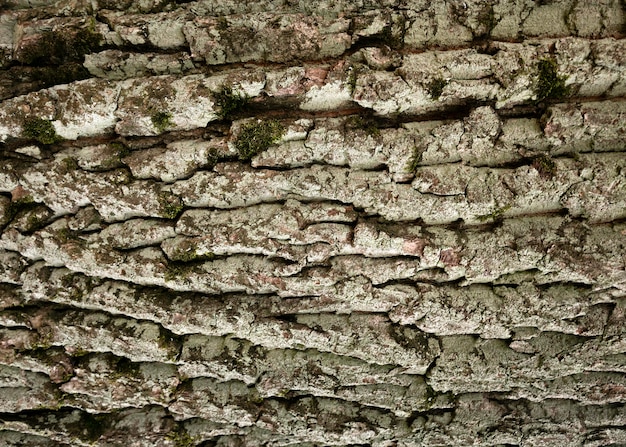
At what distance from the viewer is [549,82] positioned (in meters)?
4.13

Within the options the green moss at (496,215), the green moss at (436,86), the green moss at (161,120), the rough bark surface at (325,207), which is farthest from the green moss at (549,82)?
the green moss at (161,120)

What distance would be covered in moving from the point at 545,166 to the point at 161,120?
3.71 meters

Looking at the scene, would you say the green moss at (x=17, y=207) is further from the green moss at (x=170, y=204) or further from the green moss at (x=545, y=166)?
the green moss at (x=545, y=166)

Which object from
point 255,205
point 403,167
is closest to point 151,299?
point 255,205

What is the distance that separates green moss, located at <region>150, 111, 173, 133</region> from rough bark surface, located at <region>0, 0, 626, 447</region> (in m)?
0.03

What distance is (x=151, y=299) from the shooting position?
475cm

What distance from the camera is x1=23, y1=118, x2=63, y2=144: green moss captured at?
4426 mm

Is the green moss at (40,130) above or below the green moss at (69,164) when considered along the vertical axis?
above

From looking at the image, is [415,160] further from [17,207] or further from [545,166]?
[17,207]

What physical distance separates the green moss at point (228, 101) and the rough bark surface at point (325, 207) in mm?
28

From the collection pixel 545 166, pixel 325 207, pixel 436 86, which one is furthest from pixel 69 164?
pixel 545 166

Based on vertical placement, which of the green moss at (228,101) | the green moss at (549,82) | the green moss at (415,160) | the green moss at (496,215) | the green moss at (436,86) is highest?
the green moss at (549,82)

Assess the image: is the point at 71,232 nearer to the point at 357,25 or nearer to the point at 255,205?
the point at 255,205

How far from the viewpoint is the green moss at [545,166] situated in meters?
4.21
